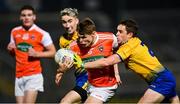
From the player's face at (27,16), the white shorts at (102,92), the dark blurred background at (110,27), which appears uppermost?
the player's face at (27,16)

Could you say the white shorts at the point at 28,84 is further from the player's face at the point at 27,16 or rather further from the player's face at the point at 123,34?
→ the player's face at the point at 123,34

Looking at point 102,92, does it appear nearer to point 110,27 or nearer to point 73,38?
point 73,38

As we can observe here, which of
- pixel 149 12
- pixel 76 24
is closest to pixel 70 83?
pixel 149 12

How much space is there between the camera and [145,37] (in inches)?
731

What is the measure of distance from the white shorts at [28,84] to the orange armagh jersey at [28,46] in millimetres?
69

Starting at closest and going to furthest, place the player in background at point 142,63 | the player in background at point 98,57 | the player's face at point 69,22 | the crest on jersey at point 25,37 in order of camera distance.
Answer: the player in background at point 142,63, the player in background at point 98,57, the player's face at point 69,22, the crest on jersey at point 25,37

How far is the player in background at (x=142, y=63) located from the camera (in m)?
11.1

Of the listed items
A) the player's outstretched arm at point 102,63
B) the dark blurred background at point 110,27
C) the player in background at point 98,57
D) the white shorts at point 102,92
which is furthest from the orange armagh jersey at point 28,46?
the dark blurred background at point 110,27

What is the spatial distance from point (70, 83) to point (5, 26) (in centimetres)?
227

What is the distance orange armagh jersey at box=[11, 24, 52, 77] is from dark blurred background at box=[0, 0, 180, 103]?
4.24m

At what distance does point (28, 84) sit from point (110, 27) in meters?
6.37

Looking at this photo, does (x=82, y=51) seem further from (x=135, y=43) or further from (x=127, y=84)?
(x=127, y=84)

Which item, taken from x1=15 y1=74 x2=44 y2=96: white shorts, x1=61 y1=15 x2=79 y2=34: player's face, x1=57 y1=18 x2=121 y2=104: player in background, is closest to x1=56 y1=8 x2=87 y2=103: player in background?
x1=61 y1=15 x2=79 y2=34: player's face

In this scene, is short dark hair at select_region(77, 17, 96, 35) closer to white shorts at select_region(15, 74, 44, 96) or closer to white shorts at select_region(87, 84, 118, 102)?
white shorts at select_region(87, 84, 118, 102)
